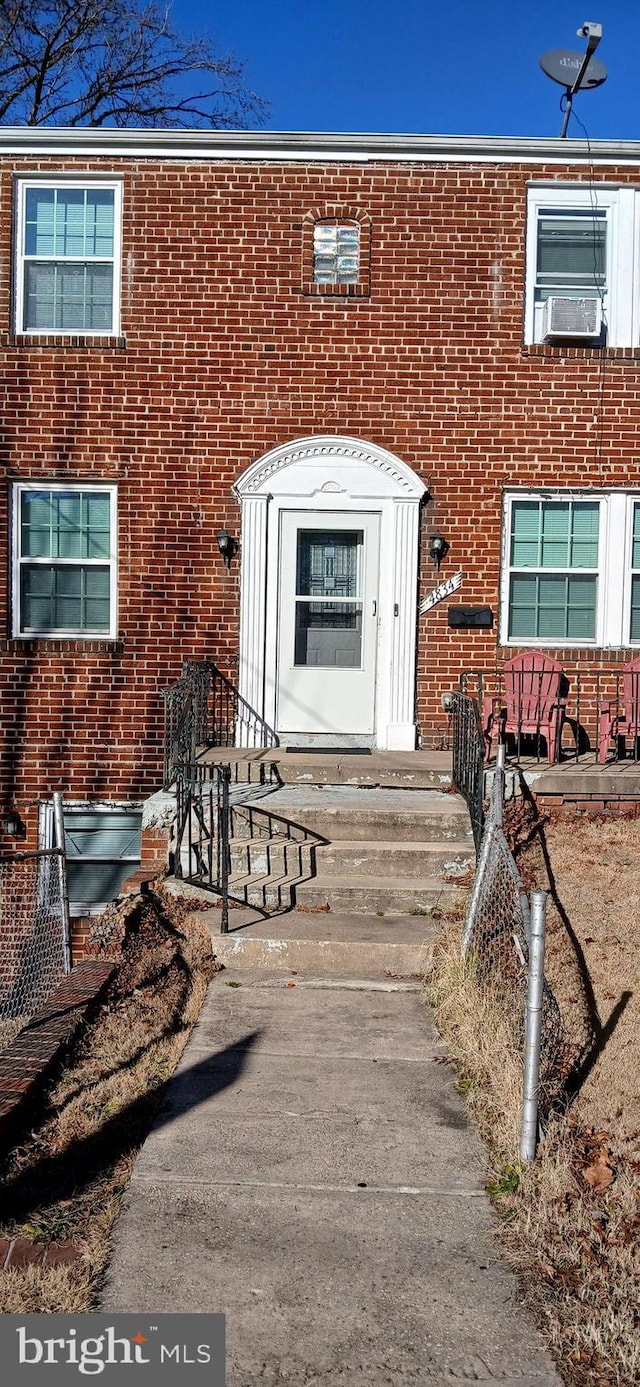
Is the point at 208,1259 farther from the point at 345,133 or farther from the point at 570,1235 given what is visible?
the point at 345,133

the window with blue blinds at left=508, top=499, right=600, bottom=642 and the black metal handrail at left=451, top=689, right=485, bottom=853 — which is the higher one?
the window with blue blinds at left=508, top=499, right=600, bottom=642

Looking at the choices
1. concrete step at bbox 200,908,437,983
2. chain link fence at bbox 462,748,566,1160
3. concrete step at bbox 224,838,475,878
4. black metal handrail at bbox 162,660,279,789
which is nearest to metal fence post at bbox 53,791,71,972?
concrete step at bbox 200,908,437,983

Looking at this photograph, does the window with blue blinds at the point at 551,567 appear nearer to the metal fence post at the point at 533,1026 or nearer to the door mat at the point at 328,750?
the door mat at the point at 328,750

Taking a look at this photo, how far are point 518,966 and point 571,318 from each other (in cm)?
663

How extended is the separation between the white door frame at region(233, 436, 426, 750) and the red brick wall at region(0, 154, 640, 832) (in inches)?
6.1

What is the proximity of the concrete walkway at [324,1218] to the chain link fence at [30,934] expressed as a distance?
156 centimetres

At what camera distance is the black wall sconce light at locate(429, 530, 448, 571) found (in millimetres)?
10461

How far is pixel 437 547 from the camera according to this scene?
10453mm

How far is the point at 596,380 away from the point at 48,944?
276 inches

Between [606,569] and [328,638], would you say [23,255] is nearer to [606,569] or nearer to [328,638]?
[328,638]

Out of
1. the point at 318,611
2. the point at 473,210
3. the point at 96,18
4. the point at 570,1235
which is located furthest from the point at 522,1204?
the point at 96,18

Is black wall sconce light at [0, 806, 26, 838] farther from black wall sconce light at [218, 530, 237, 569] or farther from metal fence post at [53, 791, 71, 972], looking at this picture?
metal fence post at [53, 791, 71, 972]

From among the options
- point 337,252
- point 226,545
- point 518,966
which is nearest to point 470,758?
point 518,966

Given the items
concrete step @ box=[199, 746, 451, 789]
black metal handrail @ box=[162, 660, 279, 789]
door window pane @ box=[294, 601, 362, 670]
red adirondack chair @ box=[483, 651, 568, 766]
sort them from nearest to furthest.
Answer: concrete step @ box=[199, 746, 451, 789] → red adirondack chair @ box=[483, 651, 568, 766] → black metal handrail @ box=[162, 660, 279, 789] → door window pane @ box=[294, 601, 362, 670]
